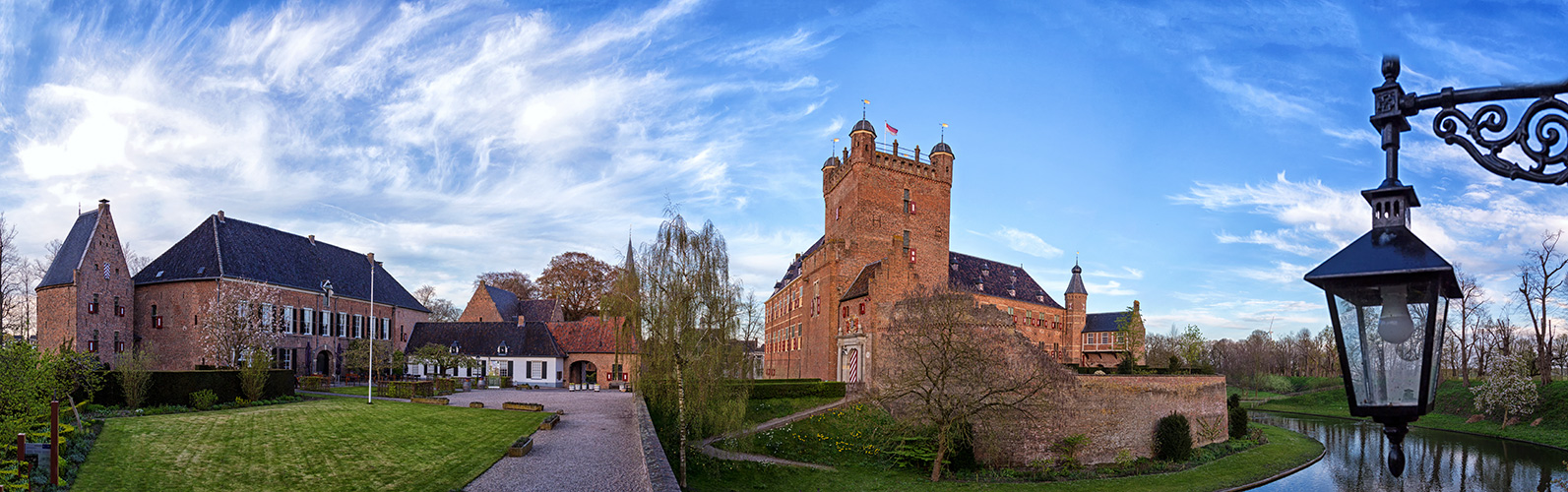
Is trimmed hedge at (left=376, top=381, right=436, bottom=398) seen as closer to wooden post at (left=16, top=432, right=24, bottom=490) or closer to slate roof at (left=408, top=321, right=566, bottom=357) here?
slate roof at (left=408, top=321, right=566, bottom=357)

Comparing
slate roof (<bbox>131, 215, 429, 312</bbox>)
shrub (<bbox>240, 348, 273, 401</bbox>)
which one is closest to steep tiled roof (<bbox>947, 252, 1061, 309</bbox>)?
shrub (<bbox>240, 348, 273, 401</bbox>)

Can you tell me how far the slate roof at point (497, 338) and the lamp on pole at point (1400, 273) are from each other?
48300 millimetres

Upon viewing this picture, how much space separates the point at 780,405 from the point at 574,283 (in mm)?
36996

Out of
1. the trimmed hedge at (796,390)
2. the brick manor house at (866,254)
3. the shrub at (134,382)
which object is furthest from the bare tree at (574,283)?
the shrub at (134,382)

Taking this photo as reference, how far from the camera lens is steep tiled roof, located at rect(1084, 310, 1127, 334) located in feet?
189

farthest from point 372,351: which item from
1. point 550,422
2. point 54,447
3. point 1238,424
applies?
point 1238,424

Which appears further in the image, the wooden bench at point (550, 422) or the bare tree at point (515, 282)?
the bare tree at point (515, 282)

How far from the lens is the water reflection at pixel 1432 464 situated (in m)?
28.0

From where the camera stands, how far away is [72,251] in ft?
120

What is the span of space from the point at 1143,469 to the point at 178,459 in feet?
94.1

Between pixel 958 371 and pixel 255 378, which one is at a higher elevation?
pixel 958 371

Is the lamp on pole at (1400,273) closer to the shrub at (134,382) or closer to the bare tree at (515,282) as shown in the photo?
the shrub at (134,382)

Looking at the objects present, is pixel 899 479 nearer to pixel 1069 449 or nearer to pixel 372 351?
pixel 1069 449

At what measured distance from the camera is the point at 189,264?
3950 cm
